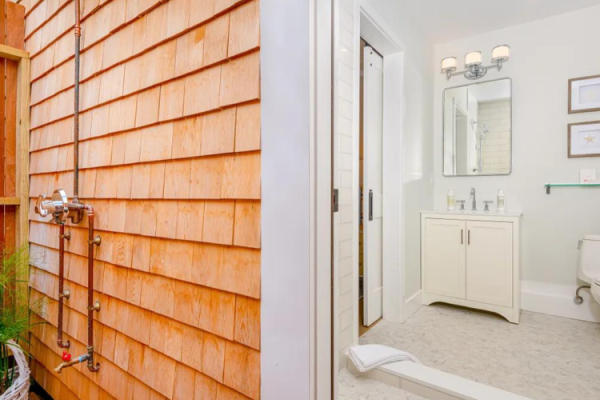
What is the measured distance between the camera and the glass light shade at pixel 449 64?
10.9 ft

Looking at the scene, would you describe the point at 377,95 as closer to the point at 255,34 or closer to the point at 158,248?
the point at 255,34

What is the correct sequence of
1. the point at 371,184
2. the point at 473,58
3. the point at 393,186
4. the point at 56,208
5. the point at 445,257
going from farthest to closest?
the point at 473,58 → the point at 445,257 → the point at 393,186 → the point at 371,184 → the point at 56,208

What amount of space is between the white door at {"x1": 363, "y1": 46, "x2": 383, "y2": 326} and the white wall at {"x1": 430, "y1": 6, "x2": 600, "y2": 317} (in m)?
1.35

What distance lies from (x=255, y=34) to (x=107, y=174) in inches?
42.4

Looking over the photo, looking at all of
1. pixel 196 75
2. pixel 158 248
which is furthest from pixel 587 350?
pixel 196 75

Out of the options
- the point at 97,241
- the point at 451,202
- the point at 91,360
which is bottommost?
the point at 91,360

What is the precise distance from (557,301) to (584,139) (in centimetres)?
143

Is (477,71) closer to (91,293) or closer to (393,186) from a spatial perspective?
(393,186)

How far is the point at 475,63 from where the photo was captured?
128 inches

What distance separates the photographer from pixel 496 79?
10.7 feet

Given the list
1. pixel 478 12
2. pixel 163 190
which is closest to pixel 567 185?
pixel 478 12

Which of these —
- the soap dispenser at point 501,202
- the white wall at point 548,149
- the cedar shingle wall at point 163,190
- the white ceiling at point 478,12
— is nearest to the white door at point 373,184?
the white ceiling at point 478,12

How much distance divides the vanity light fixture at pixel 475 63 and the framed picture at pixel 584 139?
863mm

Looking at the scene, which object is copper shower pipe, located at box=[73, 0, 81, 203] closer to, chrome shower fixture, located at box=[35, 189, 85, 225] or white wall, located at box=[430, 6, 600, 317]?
chrome shower fixture, located at box=[35, 189, 85, 225]
